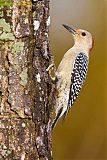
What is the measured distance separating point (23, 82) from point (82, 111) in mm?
3754

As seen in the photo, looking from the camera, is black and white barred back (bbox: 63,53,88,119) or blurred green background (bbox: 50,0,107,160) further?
blurred green background (bbox: 50,0,107,160)

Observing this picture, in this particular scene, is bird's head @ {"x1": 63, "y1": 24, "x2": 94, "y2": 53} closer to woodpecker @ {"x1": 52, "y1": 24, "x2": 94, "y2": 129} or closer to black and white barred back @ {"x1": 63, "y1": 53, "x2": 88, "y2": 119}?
woodpecker @ {"x1": 52, "y1": 24, "x2": 94, "y2": 129}

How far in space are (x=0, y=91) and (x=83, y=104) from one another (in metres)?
3.86

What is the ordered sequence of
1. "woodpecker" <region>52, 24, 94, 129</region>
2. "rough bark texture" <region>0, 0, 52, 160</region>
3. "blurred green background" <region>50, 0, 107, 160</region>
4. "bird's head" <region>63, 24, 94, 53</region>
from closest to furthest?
1. "rough bark texture" <region>0, 0, 52, 160</region>
2. "woodpecker" <region>52, 24, 94, 129</region>
3. "bird's head" <region>63, 24, 94, 53</region>
4. "blurred green background" <region>50, 0, 107, 160</region>

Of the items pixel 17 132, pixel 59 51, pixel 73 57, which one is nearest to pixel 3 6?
pixel 17 132

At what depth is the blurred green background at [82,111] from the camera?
23.2ft

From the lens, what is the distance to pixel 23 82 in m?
3.43

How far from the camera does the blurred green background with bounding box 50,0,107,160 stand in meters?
7.06

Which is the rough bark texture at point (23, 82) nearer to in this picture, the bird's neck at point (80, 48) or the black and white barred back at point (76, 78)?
the black and white barred back at point (76, 78)

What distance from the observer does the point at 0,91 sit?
3352mm

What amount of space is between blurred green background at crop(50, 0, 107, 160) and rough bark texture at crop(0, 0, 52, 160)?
3445 millimetres

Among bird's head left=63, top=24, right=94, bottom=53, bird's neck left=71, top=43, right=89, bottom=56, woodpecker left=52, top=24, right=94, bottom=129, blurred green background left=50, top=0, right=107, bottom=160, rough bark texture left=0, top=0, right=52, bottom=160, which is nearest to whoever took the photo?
rough bark texture left=0, top=0, right=52, bottom=160

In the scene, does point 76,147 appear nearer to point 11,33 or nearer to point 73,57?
point 73,57

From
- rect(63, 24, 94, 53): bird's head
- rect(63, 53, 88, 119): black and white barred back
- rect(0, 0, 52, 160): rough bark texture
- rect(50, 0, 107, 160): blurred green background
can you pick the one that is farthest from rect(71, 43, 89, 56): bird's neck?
rect(0, 0, 52, 160): rough bark texture
